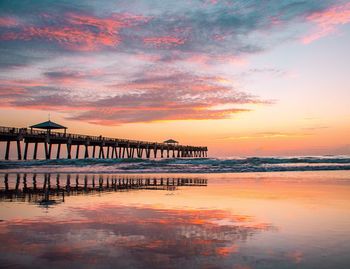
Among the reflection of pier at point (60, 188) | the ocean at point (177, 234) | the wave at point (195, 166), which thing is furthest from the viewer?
the wave at point (195, 166)

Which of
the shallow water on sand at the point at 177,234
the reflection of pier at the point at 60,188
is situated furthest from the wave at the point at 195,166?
the shallow water on sand at the point at 177,234

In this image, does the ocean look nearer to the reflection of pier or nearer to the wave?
the reflection of pier

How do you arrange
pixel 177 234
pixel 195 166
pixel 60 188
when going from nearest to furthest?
pixel 177 234, pixel 60 188, pixel 195 166

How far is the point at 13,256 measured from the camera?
4.47m

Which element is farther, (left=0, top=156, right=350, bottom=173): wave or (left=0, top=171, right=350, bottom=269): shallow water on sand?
(left=0, top=156, right=350, bottom=173): wave

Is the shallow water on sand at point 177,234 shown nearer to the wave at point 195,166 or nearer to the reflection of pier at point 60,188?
the reflection of pier at point 60,188

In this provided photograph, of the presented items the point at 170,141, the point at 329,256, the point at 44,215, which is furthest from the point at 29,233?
the point at 170,141

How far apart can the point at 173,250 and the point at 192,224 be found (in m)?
1.96

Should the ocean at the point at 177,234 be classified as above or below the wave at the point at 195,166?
below

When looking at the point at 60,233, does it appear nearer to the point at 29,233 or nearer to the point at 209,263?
the point at 29,233

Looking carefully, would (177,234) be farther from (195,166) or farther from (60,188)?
(195,166)

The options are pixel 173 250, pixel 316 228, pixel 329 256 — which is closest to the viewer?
pixel 329 256

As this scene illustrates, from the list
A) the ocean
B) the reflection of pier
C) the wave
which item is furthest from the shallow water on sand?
the wave

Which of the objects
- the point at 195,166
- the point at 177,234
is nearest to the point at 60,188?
the point at 177,234
